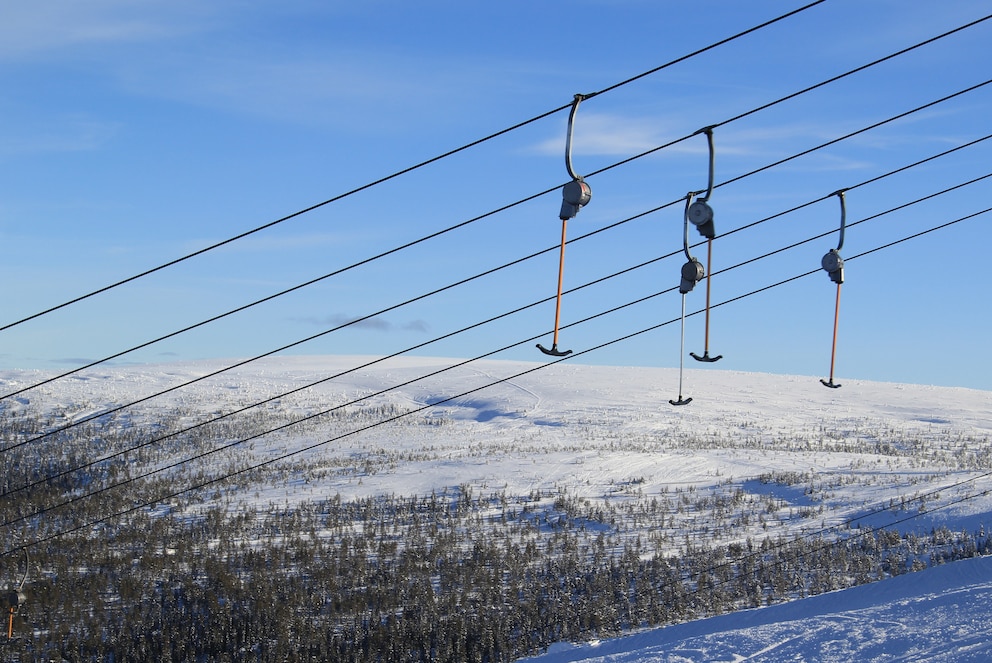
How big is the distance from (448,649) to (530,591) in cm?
1640

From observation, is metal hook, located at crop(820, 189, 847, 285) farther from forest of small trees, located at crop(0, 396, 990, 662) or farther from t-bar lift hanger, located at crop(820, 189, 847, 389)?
forest of small trees, located at crop(0, 396, 990, 662)

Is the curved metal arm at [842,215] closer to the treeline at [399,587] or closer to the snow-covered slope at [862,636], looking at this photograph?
the snow-covered slope at [862,636]

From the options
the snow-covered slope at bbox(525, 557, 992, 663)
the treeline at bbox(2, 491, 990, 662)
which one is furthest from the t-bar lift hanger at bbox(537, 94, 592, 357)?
the treeline at bbox(2, 491, 990, 662)

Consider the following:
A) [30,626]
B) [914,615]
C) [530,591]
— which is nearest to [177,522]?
[30,626]

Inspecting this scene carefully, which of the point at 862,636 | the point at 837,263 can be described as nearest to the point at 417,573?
the point at 862,636

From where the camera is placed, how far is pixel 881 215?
16.4 meters

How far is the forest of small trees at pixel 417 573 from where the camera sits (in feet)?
337

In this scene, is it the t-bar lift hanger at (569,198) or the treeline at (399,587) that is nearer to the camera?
the t-bar lift hanger at (569,198)

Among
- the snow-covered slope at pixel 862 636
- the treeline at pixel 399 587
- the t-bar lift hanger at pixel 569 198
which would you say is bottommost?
the treeline at pixel 399 587

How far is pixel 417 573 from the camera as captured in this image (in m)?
125

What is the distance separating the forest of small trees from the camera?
4045 inches

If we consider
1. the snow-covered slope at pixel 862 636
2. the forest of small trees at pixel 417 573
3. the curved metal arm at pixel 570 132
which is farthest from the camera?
the forest of small trees at pixel 417 573

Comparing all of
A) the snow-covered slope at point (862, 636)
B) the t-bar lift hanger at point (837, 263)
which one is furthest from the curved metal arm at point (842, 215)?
the snow-covered slope at point (862, 636)

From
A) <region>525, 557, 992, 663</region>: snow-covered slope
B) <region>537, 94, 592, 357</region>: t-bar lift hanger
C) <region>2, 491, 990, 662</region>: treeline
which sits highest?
<region>537, 94, 592, 357</region>: t-bar lift hanger
